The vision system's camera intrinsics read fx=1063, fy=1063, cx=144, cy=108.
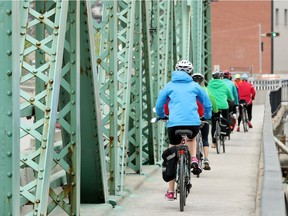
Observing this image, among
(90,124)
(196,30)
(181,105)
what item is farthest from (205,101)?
(196,30)

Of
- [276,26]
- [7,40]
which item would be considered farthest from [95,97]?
[276,26]

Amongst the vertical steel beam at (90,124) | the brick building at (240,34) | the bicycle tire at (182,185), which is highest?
the vertical steel beam at (90,124)

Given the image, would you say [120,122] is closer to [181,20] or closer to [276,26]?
[181,20]

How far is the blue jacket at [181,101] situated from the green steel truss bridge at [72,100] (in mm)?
687

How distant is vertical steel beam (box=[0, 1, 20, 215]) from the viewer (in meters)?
7.38

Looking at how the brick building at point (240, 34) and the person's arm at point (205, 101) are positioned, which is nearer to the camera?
the person's arm at point (205, 101)

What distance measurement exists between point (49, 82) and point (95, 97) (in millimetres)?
2464

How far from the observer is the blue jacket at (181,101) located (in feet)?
41.9

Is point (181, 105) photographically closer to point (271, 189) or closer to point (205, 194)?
point (205, 194)

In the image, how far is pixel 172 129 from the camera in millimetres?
12750

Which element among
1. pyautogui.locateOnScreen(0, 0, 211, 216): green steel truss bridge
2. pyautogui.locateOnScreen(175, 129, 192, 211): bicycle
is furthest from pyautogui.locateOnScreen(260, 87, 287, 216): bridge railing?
pyautogui.locateOnScreen(0, 0, 211, 216): green steel truss bridge

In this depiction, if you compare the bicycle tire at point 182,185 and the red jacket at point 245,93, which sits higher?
the bicycle tire at point 182,185

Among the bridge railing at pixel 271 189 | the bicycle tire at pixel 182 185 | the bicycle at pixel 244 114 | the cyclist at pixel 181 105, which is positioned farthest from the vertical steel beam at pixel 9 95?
the bicycle at pixel 244 114

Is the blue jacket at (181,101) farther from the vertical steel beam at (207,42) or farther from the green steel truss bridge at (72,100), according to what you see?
the vertical steel beam at (207,42)
